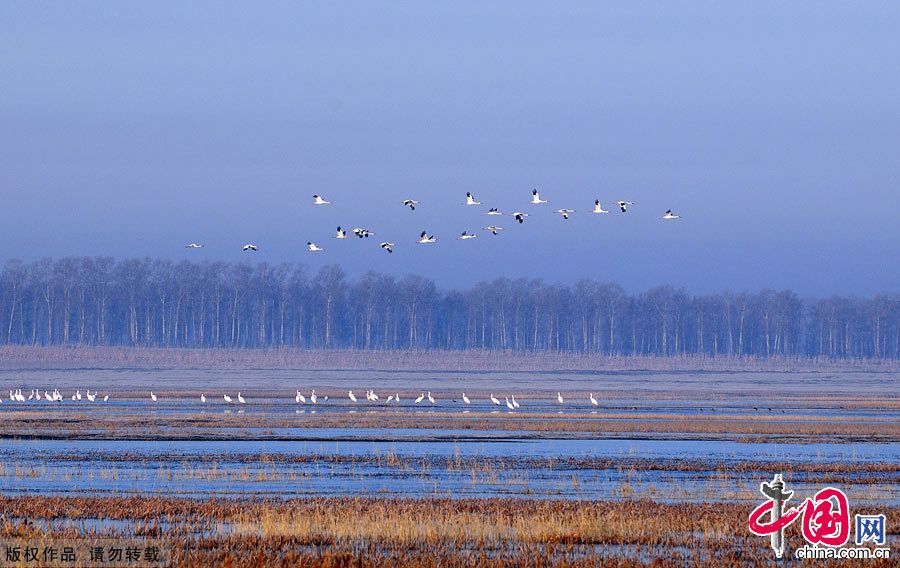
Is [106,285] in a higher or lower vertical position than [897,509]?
higher

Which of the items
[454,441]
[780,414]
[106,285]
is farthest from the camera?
[106,285]

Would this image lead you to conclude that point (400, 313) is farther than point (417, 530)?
Yes

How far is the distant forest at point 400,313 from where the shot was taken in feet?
512

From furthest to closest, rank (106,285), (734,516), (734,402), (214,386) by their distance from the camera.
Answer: (106,285) < (214,386) < (734,402) < (734,516)

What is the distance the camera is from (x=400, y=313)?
170125mm

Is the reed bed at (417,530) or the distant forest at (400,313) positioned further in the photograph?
the distant forest at (400,313)

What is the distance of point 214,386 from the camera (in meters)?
86.8

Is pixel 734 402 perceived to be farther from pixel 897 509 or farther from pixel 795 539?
pixel 795 539

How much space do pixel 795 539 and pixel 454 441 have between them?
21.3m

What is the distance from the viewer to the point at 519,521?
2419 centimetres

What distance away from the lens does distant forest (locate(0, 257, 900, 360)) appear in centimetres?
15612

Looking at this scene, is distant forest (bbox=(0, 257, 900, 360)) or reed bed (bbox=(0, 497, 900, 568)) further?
distant forest (bbox=(0, 257, 900, 360))

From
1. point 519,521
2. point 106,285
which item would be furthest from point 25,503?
point 106,285

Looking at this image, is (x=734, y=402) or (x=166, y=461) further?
(x=734, y=402)
